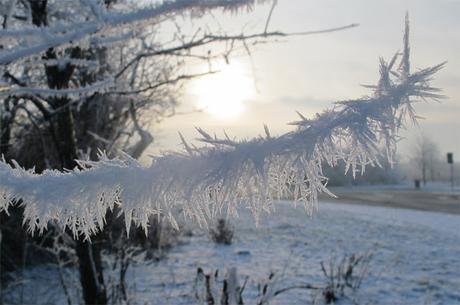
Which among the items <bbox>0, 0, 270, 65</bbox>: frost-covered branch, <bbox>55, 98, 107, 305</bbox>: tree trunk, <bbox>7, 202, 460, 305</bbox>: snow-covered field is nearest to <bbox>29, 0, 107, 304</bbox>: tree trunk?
<bbox>55, 98, 107, 305</bbox>: tree trunk

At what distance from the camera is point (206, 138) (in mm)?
637

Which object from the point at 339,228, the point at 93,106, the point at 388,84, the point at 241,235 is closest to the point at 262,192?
the point at 388,84

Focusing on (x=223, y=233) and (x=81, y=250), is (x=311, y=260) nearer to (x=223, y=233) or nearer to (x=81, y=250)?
(x=223, y=233)

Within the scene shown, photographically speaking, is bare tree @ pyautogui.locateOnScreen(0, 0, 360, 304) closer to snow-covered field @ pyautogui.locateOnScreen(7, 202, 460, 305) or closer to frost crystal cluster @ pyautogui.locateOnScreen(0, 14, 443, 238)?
frost crystal cluster @ pyautogui.locateOnScreen(0, 14, 443, 238)

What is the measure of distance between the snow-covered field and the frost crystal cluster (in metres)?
3.71

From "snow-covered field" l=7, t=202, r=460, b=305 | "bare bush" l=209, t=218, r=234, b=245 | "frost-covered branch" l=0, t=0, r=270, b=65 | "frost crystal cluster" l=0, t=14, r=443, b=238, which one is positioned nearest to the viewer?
"frost crystal cluster" l=0, t=14, r=443, b=238

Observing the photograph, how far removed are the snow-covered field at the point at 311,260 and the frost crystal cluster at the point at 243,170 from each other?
3707 mm

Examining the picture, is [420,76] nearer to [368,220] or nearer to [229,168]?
[229,168]

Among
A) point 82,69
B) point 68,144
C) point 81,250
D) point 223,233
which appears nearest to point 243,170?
point 81,250

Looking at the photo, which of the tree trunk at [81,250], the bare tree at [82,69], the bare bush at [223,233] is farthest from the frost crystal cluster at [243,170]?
the bare bush at [223,233]

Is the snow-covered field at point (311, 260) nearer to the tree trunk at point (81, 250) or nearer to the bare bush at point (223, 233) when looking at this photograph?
the bare bush at point (223, 233)

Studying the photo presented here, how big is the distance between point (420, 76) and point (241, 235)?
949 centimetres

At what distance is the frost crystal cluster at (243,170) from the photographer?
0.62 metres

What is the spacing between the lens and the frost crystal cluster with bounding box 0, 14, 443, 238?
2.03ft
